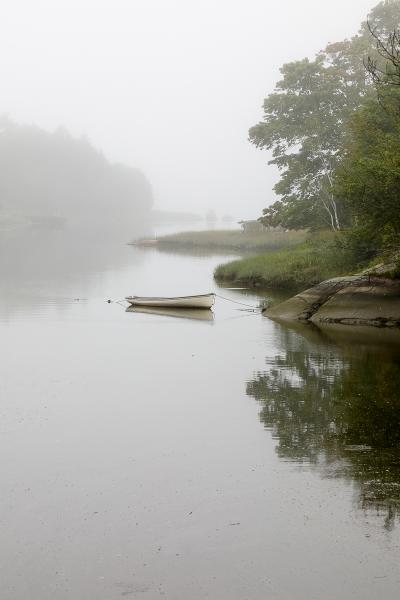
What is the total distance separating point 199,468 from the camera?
12680 mm

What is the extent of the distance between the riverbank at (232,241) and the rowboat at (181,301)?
129 ft

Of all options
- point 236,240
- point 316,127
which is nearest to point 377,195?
point 316,127

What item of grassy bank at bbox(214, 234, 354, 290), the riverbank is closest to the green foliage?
grassy bank at bbox(214, 234, 354, 290)

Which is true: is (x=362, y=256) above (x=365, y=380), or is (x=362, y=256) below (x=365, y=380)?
above

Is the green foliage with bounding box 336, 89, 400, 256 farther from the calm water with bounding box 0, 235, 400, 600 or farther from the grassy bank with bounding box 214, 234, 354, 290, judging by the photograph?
the grassy bank with bounding box 214, 234, 354, 290

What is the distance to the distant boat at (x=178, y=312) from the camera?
1332 inches

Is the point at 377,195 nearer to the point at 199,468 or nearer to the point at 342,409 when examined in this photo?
the point at 342,409

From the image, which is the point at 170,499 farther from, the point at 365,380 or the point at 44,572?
the point at 365,380

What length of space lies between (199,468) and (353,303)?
64.9 feet

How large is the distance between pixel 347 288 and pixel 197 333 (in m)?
7.06

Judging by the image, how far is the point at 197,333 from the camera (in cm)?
2900

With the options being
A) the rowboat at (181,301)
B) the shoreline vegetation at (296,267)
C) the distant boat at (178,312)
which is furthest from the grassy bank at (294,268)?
the distant boat at (178,312)

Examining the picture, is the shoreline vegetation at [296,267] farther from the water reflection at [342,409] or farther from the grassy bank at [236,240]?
the grassy bank at [236,240]

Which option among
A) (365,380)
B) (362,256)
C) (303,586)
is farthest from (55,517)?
(362,256)
